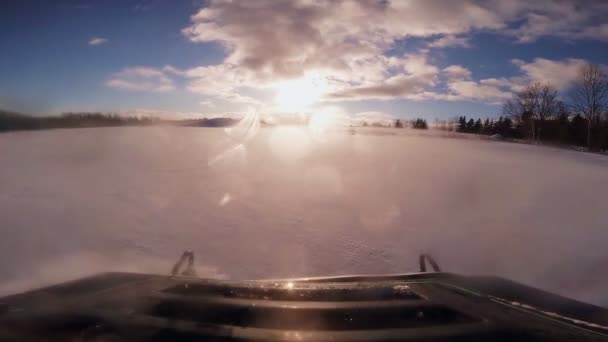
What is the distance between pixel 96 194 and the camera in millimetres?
6078

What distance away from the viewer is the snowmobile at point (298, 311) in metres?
1.09

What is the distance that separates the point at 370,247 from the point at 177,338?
3.29 m

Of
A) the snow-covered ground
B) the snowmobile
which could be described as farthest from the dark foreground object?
the snow-covered ground

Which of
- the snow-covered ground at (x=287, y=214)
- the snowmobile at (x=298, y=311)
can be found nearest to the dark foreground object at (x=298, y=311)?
the snowmobile at (x=298, y=311)

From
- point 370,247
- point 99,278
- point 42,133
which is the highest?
point 42,133

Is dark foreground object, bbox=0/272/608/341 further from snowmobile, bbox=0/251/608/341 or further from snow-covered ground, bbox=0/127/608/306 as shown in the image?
snow-covered ground, bbox=0/127/608/306

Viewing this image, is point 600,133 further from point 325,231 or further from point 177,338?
point 177,338

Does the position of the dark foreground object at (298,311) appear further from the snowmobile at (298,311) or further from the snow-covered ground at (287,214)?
the snow-covered ground at (287,214)

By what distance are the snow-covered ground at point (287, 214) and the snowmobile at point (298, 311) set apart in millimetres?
1790

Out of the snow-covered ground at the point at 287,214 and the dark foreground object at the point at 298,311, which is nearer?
the dark foreground object at the point at 298,311

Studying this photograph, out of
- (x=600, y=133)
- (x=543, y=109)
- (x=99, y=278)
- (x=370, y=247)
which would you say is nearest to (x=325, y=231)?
(x=370, y=247)

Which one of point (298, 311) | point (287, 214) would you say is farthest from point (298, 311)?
point (287, 214)

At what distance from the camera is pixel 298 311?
4.13 ft

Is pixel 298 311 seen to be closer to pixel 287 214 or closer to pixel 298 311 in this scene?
pixel 298 311
